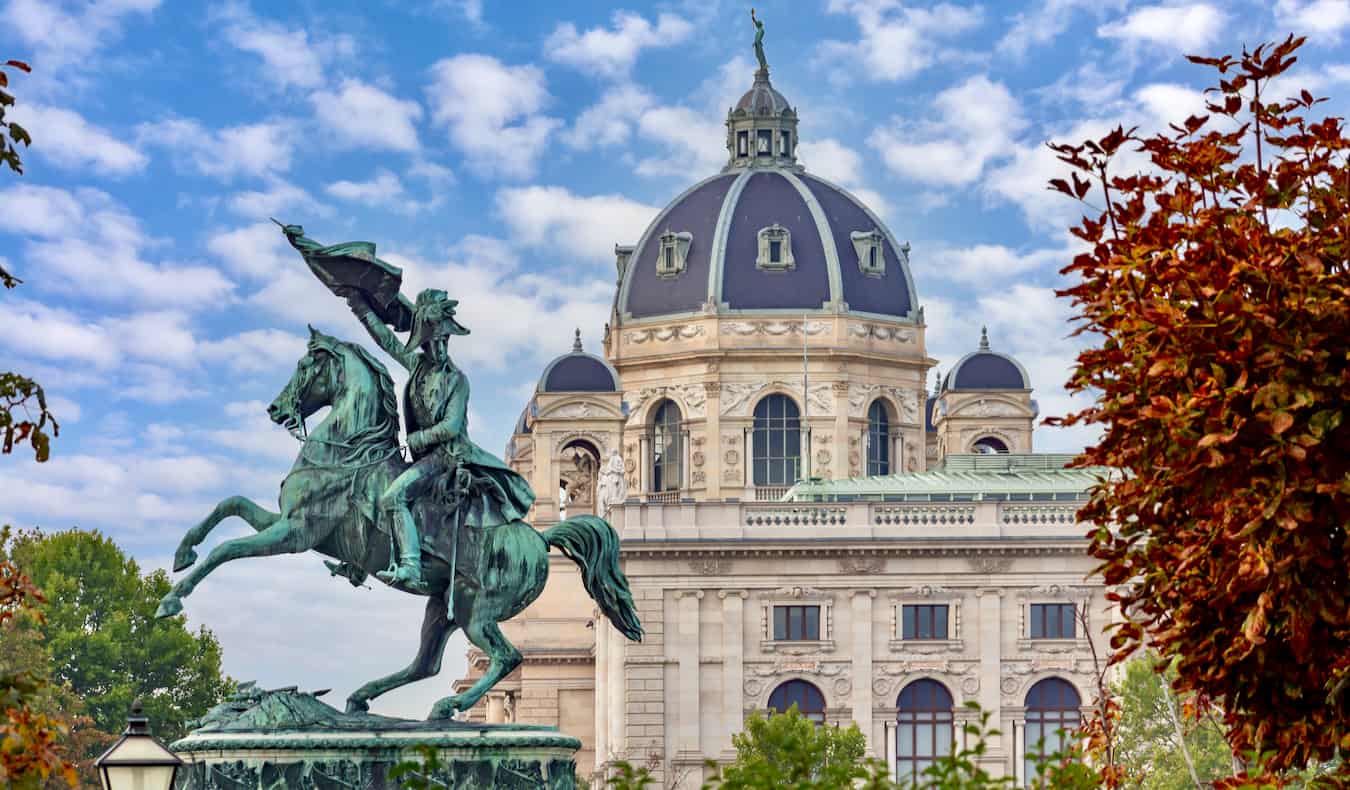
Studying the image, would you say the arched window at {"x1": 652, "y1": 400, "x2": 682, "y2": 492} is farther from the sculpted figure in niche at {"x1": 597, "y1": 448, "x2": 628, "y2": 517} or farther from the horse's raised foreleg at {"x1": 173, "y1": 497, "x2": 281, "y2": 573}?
the horse's raised foreleg at {"x1": 173, "y1": 497, "x2": 281, "y2": 573}

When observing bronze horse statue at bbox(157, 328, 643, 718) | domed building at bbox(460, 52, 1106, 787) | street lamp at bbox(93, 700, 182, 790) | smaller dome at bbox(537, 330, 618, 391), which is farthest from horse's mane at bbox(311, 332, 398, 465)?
smaller dome at bbox(537, 330, 618, 391)

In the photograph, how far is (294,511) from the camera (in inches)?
1254

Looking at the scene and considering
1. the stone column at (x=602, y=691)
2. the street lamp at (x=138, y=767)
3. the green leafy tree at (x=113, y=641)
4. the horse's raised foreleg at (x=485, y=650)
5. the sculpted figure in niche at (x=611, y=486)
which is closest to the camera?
the street lamp at (x=138, y=767)

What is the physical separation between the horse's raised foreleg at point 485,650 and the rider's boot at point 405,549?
1073 mm

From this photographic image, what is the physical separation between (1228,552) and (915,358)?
112 m

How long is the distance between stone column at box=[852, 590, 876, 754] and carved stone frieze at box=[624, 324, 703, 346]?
90.7 feet

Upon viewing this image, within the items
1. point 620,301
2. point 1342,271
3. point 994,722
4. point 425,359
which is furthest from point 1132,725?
point 1342,271

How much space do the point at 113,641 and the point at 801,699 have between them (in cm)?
2212

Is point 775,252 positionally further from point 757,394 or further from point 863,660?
point 863,660

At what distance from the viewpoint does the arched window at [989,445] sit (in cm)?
12825

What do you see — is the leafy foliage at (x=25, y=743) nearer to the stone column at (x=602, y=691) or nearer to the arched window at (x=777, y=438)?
the stone column at (x=602, y=691)

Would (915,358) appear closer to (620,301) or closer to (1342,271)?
(620,301)

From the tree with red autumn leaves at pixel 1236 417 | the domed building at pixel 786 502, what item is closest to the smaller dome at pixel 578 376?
the domed building at pixel 786 502

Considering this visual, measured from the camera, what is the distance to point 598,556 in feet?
109
